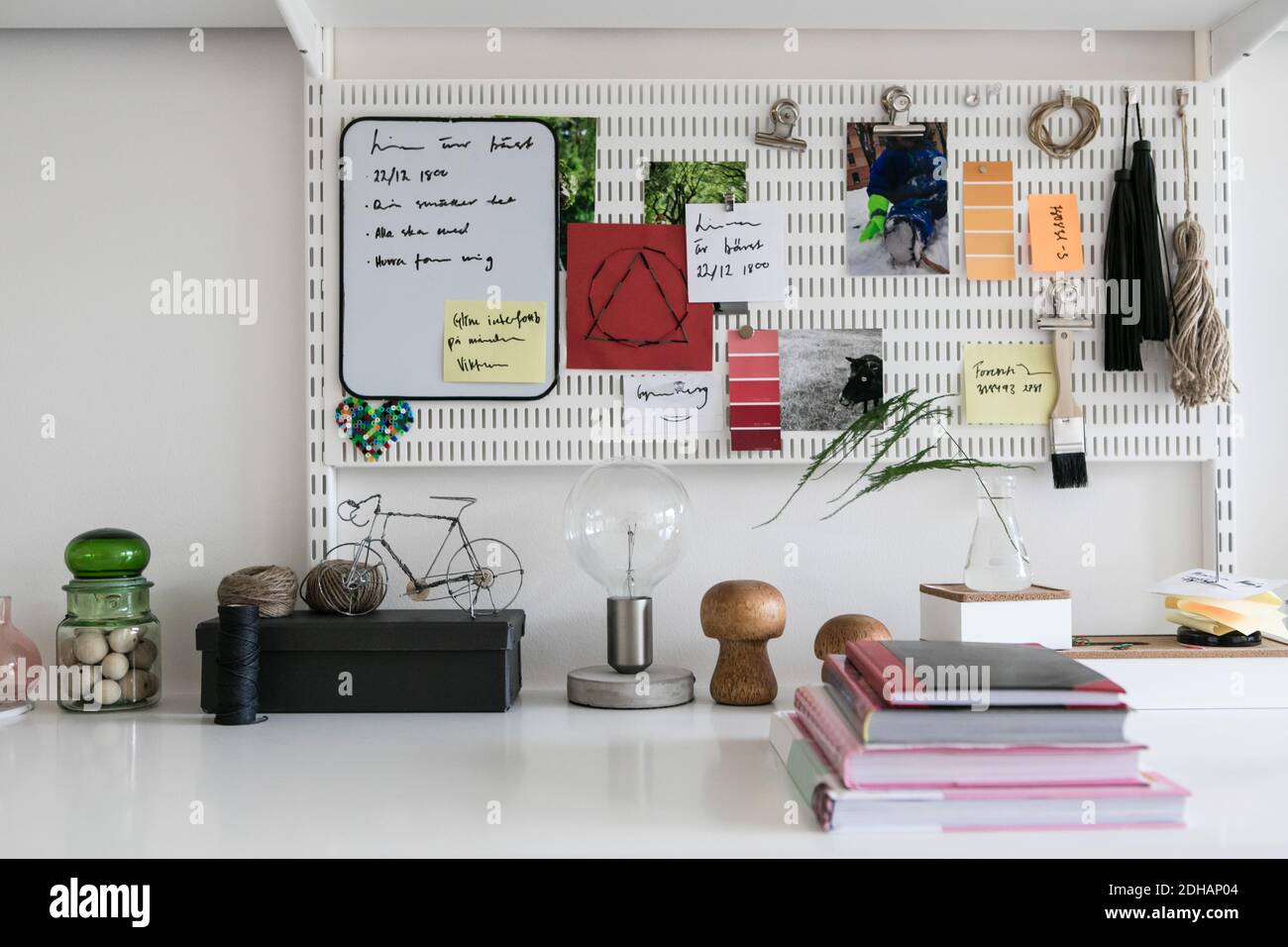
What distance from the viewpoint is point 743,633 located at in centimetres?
119

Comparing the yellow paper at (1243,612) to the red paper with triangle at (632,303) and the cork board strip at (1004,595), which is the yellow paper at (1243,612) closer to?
the cork board strip at (1004,595)

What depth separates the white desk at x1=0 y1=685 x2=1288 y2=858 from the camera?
0.72m

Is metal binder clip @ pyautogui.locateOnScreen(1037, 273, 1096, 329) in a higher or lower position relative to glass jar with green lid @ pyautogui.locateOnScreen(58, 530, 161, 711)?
higher

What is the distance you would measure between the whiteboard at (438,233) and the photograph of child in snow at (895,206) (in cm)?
39

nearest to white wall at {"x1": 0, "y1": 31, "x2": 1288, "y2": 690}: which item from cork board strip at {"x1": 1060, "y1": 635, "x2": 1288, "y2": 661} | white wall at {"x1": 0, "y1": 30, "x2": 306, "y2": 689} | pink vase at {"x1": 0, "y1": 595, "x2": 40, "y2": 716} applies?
white wall at {"x1": 0, "y1": 30, "x2": 306, "y2": 689}

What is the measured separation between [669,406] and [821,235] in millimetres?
297

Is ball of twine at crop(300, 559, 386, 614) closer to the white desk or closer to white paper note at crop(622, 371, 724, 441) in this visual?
the white desk

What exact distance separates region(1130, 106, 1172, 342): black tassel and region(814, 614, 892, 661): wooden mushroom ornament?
53 cm

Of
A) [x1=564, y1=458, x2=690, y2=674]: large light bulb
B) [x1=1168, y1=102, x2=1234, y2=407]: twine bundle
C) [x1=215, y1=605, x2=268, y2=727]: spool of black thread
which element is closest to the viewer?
[x1=215, y1=605, x2=268, y2=727]: spool of black thread

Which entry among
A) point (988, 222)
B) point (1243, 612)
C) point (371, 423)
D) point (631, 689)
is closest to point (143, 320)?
point (371, 423)

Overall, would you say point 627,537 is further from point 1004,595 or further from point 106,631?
point 106,631

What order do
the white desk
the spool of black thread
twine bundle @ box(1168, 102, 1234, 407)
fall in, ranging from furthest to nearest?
1. twine bundle @ box(1168, 102, 1234, 407)
2. the spool of black thread
3. the white desk

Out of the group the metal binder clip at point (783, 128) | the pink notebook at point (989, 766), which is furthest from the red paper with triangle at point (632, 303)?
the pink notebook at point (989, 766)
